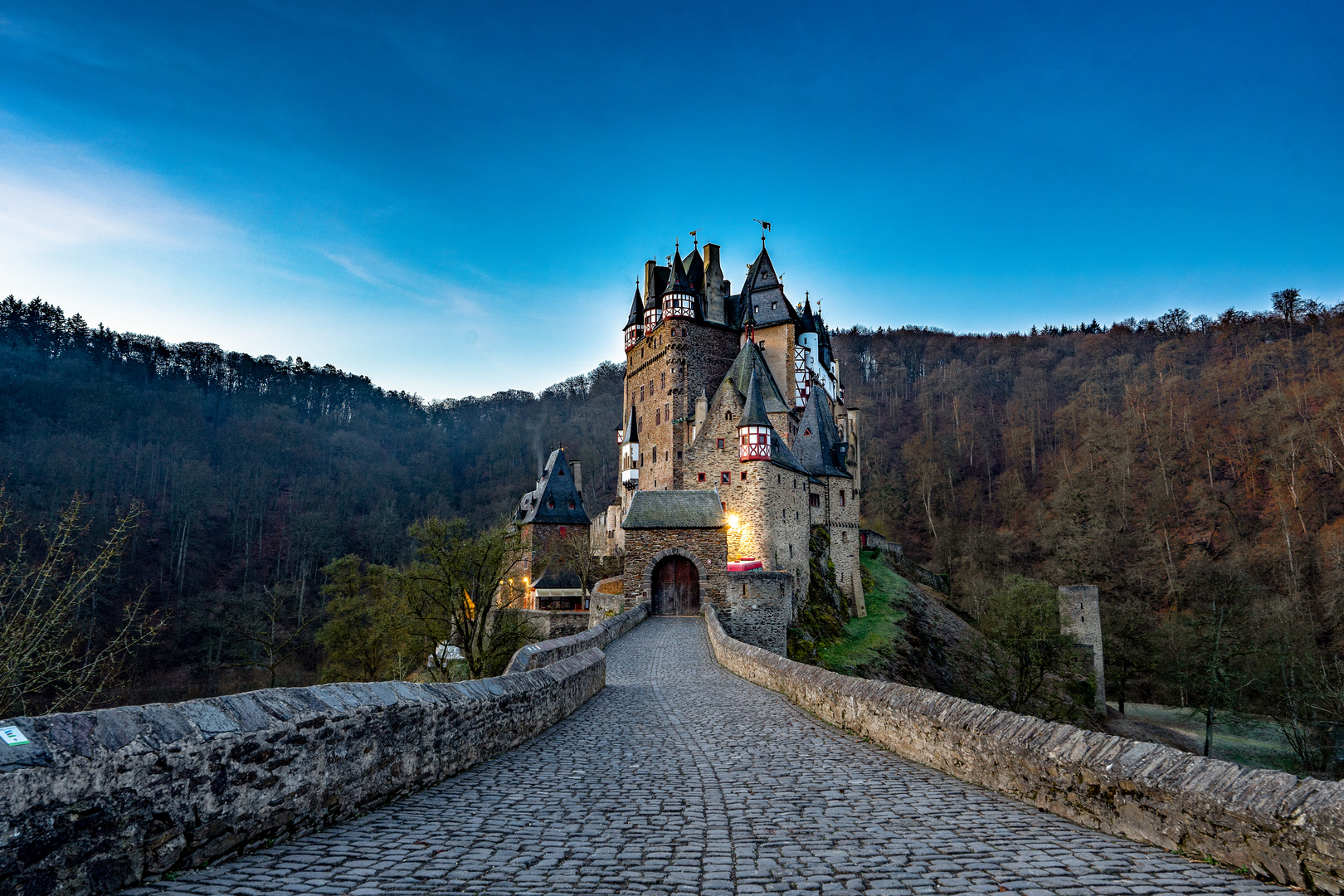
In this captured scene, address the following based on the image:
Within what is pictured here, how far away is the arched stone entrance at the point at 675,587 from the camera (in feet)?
Answer: 81.3

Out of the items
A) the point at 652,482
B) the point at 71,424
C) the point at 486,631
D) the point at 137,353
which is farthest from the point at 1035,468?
the point at 137,353

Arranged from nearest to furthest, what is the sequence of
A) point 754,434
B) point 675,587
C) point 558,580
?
point 675,587
point 754,434
point 558,580

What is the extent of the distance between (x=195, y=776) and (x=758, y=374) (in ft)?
105

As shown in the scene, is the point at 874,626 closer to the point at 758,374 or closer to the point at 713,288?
the point at 758,374

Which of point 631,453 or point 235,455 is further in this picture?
point 235,455

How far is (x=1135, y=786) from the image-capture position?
4660 millimetres

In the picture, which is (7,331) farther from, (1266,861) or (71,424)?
(1266,861)

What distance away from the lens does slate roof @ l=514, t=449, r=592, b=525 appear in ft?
143

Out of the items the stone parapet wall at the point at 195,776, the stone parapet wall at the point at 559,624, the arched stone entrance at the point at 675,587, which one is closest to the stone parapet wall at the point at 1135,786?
the stone parapet wall at the point at 195,776

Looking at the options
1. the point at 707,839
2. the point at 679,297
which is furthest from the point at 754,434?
the point at 707,839

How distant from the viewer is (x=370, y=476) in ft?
284

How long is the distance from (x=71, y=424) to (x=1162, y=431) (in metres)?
98.1


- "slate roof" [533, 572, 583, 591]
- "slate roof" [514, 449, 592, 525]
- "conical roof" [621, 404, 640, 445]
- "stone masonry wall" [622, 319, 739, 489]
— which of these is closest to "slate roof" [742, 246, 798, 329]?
"stone masonry wall" [622, 319, 739, 489]

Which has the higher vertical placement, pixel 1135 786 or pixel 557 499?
pixel 557 499
